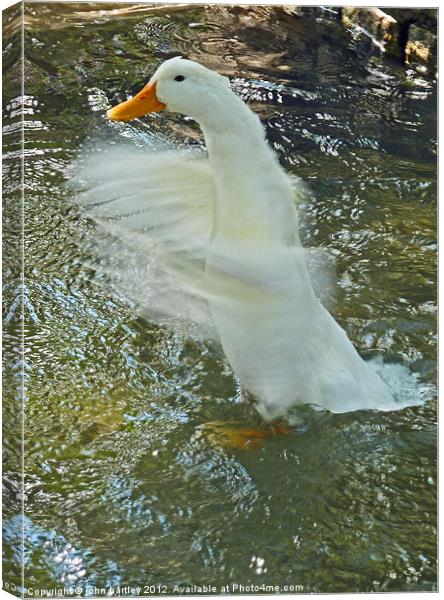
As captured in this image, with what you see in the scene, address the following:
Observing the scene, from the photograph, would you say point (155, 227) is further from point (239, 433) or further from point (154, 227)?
point (239, 433)

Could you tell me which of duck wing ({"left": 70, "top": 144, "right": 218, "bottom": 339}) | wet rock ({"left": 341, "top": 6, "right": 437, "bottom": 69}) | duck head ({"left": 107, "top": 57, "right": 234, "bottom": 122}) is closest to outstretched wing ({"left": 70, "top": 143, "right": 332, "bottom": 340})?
duck wing ({"left": 70, "top": 144, "right": 218, "bottom": 339})

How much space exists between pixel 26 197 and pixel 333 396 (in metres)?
0.73

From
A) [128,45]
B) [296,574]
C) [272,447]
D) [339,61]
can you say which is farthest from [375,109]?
[296,574]

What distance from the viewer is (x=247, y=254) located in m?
2.65

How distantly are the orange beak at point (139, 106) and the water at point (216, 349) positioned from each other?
0.02 meters

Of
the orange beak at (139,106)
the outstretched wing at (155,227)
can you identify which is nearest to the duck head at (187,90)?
the orange beak at (139,106)

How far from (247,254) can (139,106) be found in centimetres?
36

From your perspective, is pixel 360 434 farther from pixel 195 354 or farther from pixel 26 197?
pixel 26 197

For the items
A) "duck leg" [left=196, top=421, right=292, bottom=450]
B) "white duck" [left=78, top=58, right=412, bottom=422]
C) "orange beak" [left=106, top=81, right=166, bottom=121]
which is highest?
"orange beak" [left=106, top=81, right=166, bottom=121]

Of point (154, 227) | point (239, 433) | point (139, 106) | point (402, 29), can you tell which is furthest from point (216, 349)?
point (402, 29)

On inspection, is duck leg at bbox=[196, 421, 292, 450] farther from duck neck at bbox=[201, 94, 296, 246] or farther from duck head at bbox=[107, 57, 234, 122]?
duck head at bbox=[107, 57, 234, 122]

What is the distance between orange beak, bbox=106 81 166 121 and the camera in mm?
2617

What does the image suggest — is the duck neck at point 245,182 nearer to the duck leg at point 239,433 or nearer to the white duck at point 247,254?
the white duck at point 247,254

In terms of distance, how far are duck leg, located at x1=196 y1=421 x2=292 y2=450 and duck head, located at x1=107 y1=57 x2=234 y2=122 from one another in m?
0.61
